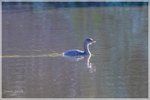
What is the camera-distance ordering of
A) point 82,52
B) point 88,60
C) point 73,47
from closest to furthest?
1. point 88,60
2. point 82,52
3. point 73,47

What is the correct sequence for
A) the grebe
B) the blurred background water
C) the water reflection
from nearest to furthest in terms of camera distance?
1. the blurred background water
2. the water reflection
3. the grebe

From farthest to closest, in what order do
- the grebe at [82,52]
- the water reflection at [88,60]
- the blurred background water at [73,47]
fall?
the grebe at [82,52], the water reflection at [88,60], the blurred background water at [73,47]

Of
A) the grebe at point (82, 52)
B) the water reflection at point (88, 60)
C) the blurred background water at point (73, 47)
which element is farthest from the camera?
the grebe at point (82, 52)

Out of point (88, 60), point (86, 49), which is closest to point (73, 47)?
point (86, 49)

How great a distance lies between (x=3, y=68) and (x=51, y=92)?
2.22 feet

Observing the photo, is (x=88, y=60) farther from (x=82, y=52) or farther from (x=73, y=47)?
(x=73, y=47)

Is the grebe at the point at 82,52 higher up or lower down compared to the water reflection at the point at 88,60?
higher up

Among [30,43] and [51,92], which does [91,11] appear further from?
[51,92]

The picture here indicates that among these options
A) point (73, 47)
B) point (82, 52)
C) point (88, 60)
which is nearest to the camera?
point (88, 60)

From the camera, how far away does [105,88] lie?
A: 3.50 m

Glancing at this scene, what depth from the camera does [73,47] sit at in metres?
4.98

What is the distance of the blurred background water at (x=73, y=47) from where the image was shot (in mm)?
3514

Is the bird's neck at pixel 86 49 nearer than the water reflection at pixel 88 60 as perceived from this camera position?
No

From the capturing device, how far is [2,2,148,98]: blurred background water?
3514 millimetres
